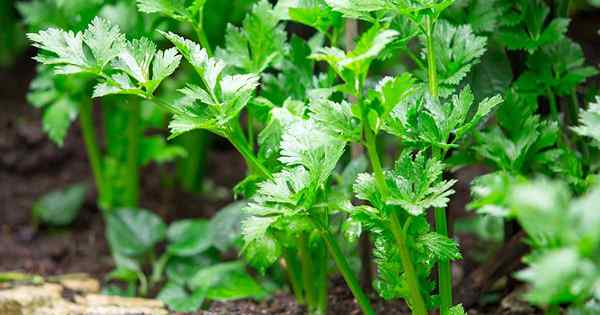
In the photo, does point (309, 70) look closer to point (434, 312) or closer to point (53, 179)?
point (434, 312)

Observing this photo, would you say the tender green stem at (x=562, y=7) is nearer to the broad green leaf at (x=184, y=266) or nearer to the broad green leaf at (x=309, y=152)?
the broad green leaf at (x=309, y=152)

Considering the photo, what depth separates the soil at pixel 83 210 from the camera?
1.54 meters

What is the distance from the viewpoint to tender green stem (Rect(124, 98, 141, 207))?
5.96 feet

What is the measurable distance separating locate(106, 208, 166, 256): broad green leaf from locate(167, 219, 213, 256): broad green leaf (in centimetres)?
3

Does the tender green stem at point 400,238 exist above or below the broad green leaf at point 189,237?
above

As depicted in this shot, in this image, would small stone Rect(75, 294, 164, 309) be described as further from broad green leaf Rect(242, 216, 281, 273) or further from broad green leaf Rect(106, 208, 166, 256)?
broad green leaf Rect(242, 216, 281, 273)

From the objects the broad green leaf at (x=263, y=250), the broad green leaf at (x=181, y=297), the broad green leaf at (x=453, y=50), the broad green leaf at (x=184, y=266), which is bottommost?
the broad green leaf at (x=181, y=297)

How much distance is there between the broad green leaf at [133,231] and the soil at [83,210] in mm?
114

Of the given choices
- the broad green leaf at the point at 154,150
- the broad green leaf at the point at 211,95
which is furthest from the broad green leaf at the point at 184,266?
the broad green leaf at the point at 211,95

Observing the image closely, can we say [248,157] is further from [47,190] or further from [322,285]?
[47,190]

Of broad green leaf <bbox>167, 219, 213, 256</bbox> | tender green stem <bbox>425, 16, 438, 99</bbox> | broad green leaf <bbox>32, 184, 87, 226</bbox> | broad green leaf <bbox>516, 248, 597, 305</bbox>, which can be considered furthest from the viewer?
broad green leaf <bbox>32, 184, 87, 226</bbox>

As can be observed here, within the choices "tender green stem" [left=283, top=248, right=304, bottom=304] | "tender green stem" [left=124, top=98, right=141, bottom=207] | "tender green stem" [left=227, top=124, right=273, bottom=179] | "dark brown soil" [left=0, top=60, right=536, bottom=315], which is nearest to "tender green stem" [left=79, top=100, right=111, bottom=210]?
"tender green stem" [left=124, top=98, right=141, bottom=207]

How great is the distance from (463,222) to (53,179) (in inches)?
45.7

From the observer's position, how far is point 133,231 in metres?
1.80
